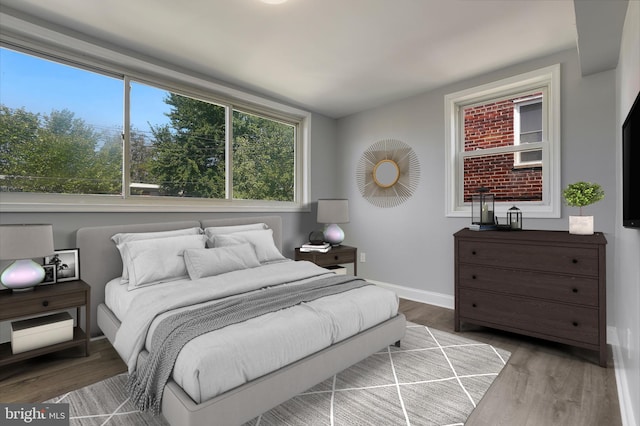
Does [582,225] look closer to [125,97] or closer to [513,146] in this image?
[513,146]

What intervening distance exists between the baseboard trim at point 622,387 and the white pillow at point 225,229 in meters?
3.07

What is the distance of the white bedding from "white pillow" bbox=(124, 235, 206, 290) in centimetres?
13

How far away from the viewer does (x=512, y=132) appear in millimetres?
3445

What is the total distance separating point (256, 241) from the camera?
3.28m

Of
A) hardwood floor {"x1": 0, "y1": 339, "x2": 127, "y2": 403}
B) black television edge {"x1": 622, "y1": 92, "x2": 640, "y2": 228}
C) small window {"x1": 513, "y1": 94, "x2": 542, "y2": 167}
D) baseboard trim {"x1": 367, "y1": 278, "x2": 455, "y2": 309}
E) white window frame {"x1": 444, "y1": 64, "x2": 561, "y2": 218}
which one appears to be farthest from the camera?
baseboard trim {"x1": 367, "y1": 278, "x2": 455, "y2": 309}

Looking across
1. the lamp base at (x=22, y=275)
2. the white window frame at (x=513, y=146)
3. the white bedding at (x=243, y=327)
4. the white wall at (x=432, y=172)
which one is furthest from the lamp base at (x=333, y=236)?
the lamp base at (x=22, y=275)

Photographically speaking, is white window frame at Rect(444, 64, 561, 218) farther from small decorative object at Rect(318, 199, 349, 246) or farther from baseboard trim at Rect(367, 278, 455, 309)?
small decorative object at Rect(318, 199, 349, 246)

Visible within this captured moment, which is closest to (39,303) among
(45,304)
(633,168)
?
(45,304)

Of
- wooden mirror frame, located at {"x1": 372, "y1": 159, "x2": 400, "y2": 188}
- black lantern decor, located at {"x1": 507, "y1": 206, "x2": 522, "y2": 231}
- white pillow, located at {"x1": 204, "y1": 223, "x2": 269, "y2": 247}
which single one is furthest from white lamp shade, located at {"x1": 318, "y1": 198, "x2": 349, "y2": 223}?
black lantern decor, located at {"x1": 507, "y1": 206, "x2": 522, "y2": 231}

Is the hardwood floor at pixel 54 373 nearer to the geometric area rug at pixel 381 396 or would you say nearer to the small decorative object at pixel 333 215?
the geometric area rug at pixel 381 396

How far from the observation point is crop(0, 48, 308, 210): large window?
252cm

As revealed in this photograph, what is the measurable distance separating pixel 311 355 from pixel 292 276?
85 cm

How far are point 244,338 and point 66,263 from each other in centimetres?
194

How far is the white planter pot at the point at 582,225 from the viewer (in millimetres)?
2551
